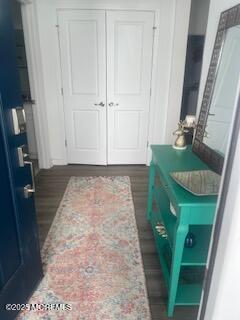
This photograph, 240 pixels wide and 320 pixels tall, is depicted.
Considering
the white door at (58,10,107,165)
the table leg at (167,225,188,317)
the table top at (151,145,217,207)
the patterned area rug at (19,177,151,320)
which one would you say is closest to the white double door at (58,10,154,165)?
the white door at (58,10,107,165)

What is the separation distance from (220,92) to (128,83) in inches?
76.0

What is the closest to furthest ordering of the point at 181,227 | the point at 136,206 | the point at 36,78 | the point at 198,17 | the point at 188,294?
the point at 181,227 < the point at 188,294 < the point at 136,206 < the point at 36,78 < the point at 198,17

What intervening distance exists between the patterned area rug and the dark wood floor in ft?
0.20

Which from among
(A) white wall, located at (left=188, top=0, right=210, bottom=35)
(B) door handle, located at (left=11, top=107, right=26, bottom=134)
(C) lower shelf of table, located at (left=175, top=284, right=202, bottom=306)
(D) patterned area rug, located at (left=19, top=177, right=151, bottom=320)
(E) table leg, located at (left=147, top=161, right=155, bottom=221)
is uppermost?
(A) white wall, located at (left=188, top=0, right=210, bottom=35)

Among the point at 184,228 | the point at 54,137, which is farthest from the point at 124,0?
the point at 184,228

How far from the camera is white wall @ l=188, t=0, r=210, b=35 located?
3.95m

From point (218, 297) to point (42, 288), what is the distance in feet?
4.73

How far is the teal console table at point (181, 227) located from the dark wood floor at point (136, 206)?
3.2 inches

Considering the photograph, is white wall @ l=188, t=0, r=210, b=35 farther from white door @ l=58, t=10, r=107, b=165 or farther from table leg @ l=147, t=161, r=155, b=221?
table leg @ l=147, t=161, r=155, b=221

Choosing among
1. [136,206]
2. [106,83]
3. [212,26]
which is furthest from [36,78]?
[212,26]

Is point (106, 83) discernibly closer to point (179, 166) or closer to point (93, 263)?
point (179, 166)

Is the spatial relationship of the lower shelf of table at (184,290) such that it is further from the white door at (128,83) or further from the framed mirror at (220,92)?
the white door at (128,83)

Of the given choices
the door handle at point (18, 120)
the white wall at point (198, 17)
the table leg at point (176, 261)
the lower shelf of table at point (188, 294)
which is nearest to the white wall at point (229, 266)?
the table leg at point (176, 261)

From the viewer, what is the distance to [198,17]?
4141mm
